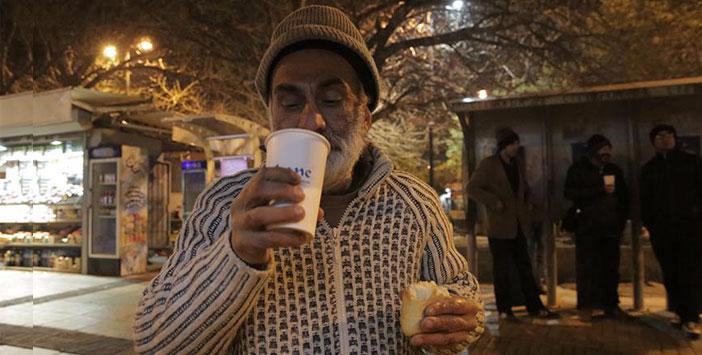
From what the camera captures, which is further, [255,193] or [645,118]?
[645,118]

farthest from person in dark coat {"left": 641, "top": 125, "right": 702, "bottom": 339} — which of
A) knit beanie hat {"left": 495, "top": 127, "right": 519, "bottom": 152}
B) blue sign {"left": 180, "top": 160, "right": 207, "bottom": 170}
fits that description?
blue sign {"left": 180, "top": 160, "right": 207, "bottom": 170}

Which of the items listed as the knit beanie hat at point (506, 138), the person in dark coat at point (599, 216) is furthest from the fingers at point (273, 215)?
the person in dark coat at point (599, 216)

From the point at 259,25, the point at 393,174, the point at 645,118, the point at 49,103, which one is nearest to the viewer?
the point at 393,174

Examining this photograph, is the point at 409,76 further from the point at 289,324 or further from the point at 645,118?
the point at 289,324

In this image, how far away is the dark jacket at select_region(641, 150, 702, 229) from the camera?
17.1 ft

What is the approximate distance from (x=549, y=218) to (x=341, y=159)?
608cm

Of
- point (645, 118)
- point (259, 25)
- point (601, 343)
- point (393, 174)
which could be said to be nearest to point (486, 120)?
point (645, 118)

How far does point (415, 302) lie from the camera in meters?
1.29

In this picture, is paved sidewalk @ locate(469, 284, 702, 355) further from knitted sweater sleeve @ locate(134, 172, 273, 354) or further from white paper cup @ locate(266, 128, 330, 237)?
white paper cup @ locate(266, 128, 330, 237)

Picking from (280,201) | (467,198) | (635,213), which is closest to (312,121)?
(280,201)

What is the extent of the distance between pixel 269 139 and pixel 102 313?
717cm

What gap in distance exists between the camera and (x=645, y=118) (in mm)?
6770

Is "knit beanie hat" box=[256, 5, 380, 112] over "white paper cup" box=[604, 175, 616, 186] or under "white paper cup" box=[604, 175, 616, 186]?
over

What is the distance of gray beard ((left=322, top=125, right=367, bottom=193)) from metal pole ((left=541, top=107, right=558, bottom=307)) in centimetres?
585
